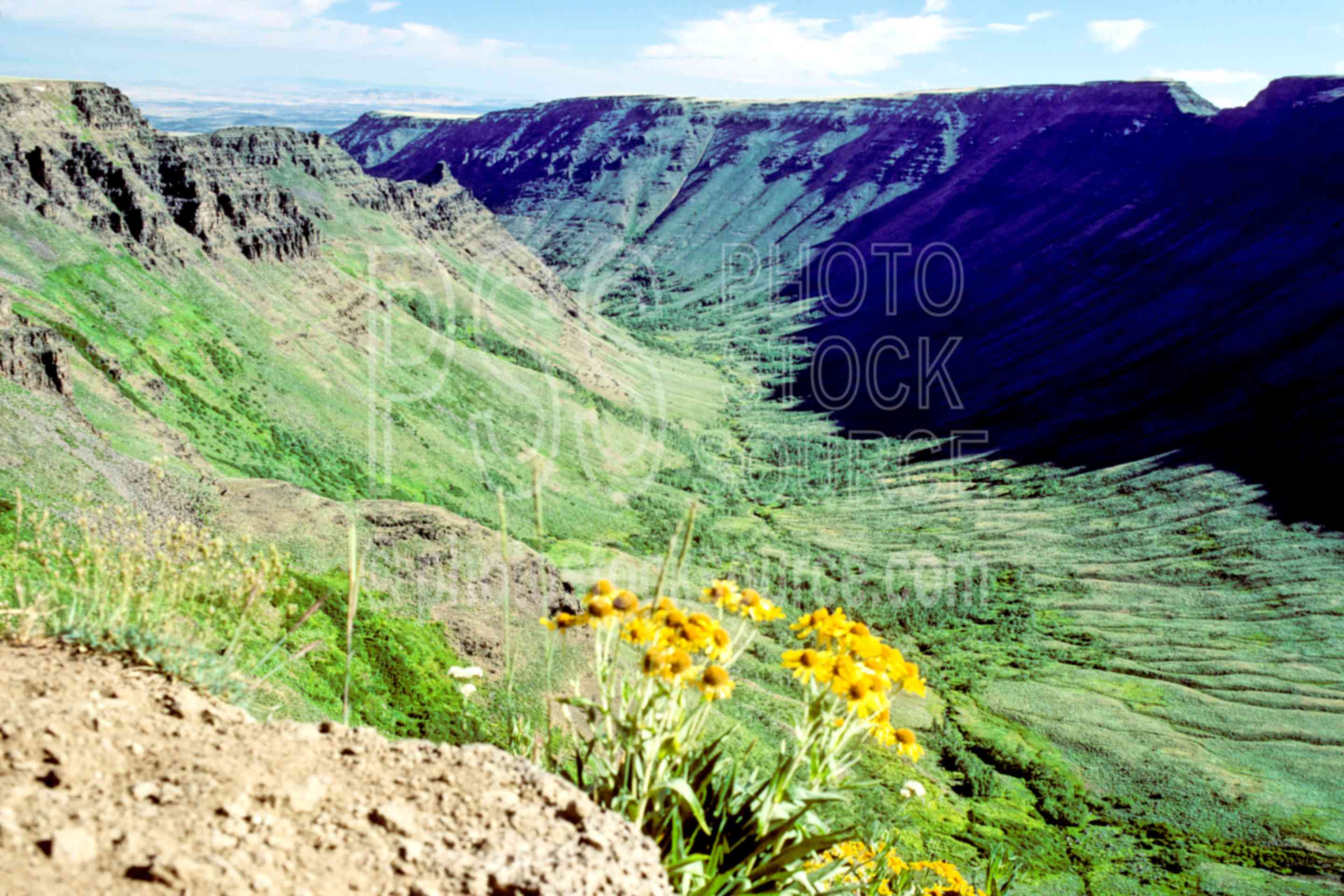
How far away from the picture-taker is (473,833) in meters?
3.46

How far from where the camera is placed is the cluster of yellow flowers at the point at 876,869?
5.88 m

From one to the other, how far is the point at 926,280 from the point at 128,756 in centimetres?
12797

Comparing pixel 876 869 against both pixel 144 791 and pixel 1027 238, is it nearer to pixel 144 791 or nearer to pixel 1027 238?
pixel 144 791

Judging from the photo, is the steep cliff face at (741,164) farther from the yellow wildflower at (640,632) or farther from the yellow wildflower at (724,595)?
the yellow wildflower at (640,632)

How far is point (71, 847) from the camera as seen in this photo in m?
→ 2.90

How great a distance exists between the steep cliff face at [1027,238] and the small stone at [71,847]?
213 ft

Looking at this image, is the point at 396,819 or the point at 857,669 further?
the point at 857,669

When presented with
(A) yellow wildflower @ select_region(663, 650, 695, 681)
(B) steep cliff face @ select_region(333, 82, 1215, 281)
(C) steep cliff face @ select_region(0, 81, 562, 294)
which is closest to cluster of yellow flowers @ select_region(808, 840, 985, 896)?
(A) yellow wildflower @ select_region(663, 650, 695, 681)

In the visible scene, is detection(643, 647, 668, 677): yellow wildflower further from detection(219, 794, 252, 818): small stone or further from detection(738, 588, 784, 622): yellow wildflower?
detection(219, 794, 252, 818): small stone

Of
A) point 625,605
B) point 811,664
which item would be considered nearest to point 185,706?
point 625,605

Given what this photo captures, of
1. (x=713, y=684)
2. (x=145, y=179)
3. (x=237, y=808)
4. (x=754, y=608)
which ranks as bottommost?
(x=237, y=808)

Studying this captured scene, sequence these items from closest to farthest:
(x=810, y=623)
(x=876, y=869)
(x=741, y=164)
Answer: (x=810, y=623), (x=876, y=869), (x=741, y=164)

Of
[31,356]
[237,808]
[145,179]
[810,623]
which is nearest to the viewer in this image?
[237,808]

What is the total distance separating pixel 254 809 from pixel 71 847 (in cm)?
59
